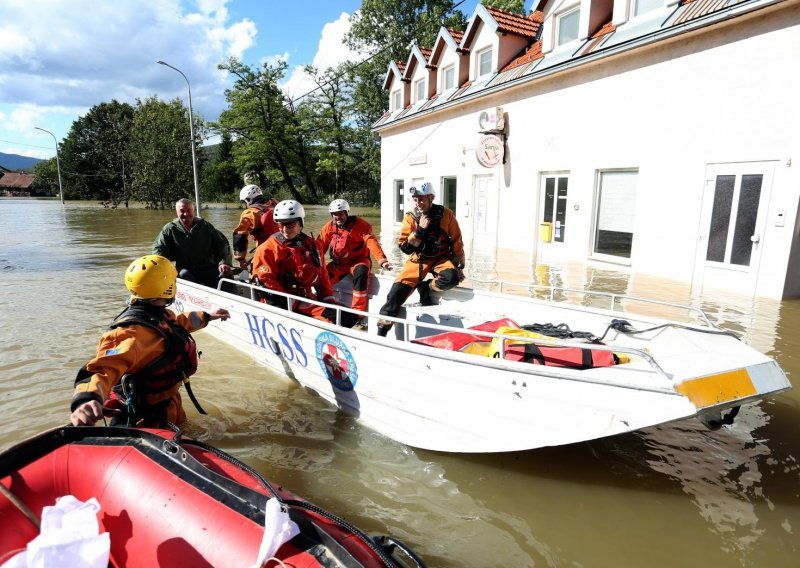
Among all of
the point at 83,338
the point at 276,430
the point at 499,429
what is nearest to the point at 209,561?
the point at 499,429

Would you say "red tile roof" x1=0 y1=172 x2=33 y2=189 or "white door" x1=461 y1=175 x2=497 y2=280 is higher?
"red tile roof" x1=0 y1=172 x2=33 y2=189

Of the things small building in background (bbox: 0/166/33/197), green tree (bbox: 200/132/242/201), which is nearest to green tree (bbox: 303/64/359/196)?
green tree (bbox: 200/132/242/201)

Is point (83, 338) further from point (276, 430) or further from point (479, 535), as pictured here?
point (479, 535)

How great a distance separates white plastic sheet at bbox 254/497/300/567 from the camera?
1675 mm

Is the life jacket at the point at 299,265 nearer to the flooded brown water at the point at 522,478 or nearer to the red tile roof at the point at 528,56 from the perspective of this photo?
the flooded brown water at the point at 522,478

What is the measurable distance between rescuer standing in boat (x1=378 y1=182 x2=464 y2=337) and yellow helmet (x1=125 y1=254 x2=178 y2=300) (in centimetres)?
270

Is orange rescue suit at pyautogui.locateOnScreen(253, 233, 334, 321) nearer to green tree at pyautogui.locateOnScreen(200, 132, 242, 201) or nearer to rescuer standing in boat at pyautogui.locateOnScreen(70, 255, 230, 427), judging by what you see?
rescuer standing in boat at pyautogui.locateOnScreen(70, 255, 230, 427)

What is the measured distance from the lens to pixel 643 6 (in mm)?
10195

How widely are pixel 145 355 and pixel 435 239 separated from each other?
346 cm

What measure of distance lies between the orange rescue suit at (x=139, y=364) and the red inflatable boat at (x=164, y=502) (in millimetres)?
244

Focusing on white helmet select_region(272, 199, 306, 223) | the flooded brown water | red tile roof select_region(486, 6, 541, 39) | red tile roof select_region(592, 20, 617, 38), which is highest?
red tile roof select_region(486, 6, 541, 39)

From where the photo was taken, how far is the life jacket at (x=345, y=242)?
6230mm

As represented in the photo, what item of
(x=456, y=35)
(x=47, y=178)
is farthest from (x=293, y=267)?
(x=47, y=178)

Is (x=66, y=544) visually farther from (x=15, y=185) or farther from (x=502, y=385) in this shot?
(x=15, y=185)
